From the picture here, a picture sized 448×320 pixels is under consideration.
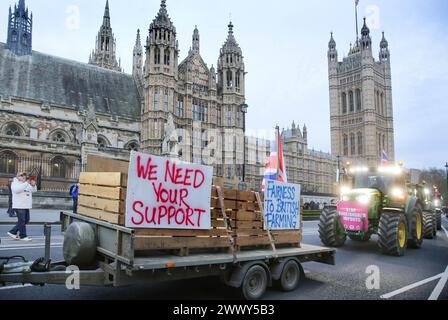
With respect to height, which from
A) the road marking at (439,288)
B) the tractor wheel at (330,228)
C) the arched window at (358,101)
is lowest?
the road marking at (439,288)

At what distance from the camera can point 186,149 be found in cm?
4344

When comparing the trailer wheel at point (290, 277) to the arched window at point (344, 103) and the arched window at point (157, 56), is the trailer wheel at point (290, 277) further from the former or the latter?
the arched window at point (344, 103)

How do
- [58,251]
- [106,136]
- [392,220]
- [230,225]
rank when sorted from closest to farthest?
1. [230,225]
2. [58,251]
3. [392,220]
4. [106,136]

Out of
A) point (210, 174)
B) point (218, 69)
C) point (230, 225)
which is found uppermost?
point (218, 69)

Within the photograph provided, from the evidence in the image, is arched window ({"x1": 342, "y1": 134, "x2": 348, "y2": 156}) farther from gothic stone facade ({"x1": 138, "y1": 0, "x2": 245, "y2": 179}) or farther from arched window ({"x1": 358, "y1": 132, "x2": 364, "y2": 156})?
gothic stone facade ({"x1": 138, "y1": 0, "x2": 245, "y2": 179})

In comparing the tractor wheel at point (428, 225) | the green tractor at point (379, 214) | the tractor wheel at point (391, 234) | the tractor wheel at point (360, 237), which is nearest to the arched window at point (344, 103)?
the tractor wheel at point (428, 225)

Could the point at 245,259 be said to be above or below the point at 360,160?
below

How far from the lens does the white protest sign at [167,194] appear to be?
15.5 ft

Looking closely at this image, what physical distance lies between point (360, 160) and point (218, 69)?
6663 centimetres

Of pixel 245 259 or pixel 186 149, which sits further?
pixel 186 149

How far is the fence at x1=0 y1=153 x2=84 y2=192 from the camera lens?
29531 mm

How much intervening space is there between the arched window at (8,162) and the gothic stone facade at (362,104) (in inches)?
3479
